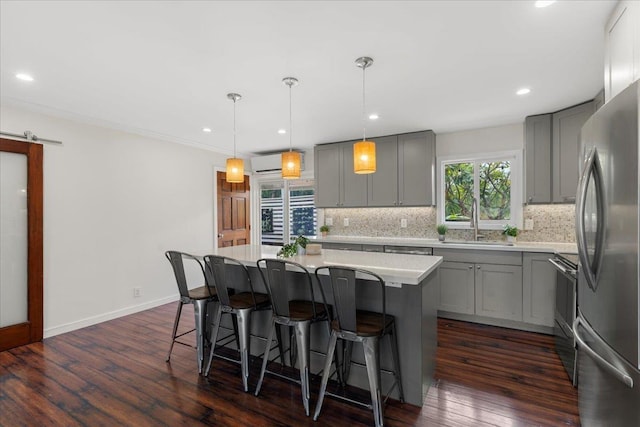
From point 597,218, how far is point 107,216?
15.6 feet

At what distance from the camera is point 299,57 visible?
7.79 ft

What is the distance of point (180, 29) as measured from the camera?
202cm

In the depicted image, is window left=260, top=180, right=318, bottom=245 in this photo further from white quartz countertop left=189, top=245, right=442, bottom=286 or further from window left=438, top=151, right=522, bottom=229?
white quartz countertop left=189, top=245, right=442, bottom=286

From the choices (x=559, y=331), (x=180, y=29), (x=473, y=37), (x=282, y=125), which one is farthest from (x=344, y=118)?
(x=559, y=331)

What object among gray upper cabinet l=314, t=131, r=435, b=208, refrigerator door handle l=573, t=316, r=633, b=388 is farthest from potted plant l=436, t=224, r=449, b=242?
refrigerator door handle l=573, t=316, r=633, b=388

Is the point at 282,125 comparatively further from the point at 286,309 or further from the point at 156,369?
the point at 156,369

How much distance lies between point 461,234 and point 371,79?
8.88 feet

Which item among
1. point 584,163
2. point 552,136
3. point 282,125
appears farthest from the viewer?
point 282,125

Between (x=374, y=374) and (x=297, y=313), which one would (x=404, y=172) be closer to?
(x=297, y=313)

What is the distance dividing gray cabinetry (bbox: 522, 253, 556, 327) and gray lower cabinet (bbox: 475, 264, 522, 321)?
0.06 metres

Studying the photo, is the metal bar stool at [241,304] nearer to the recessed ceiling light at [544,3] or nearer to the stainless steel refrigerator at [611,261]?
the stainless steel refrigerator at [611,261]

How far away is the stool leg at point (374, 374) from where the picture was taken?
1.91 meters

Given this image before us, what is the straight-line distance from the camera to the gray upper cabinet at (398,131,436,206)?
441 cm

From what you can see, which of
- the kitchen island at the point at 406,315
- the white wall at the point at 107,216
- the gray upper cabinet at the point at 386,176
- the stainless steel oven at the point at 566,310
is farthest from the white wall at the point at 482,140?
the white wall at the point at 107,216
